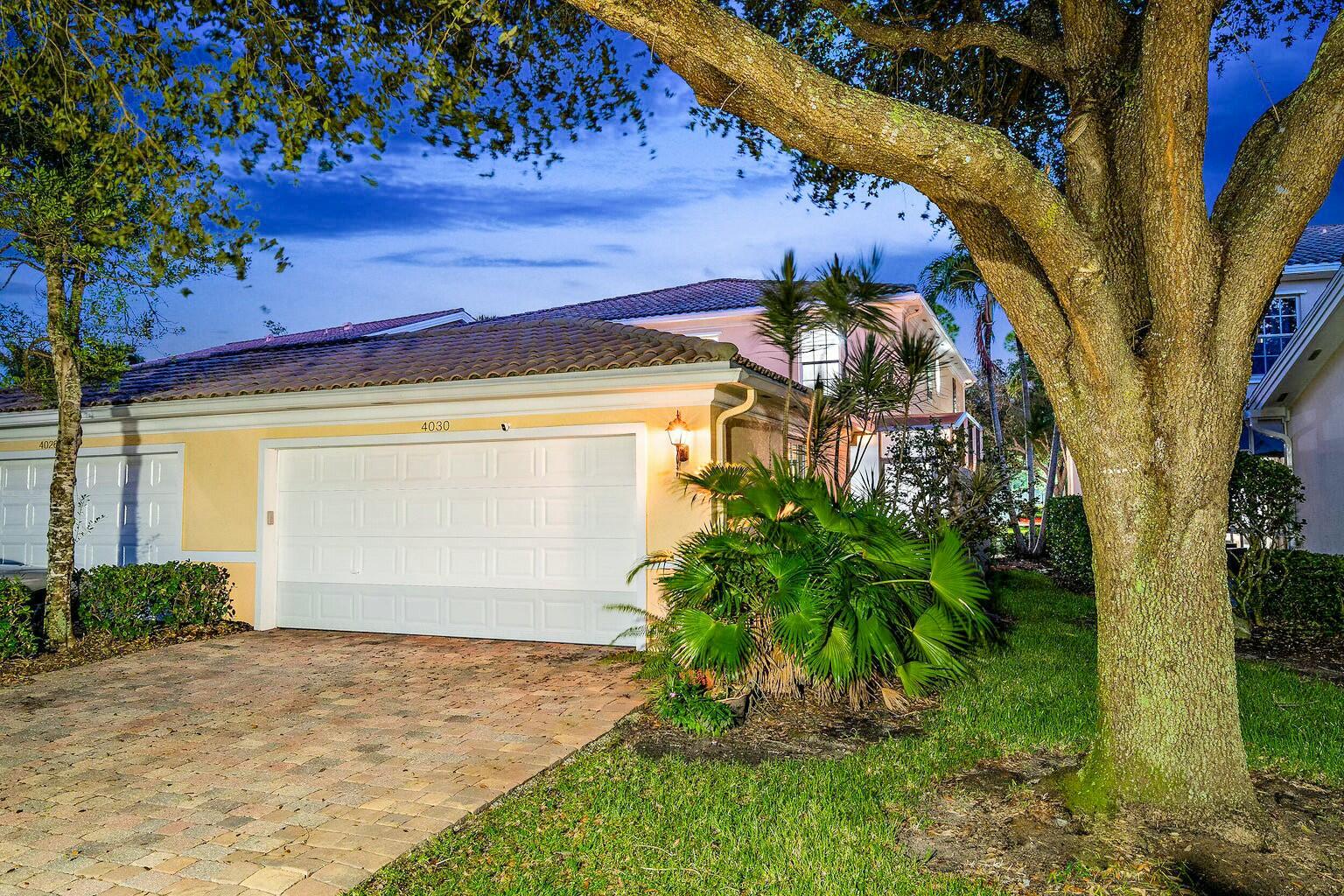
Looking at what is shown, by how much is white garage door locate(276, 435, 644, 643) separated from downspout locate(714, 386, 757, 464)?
3.39ft

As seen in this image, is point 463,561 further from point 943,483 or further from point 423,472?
point 943,483

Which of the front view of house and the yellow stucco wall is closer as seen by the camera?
the front view of house

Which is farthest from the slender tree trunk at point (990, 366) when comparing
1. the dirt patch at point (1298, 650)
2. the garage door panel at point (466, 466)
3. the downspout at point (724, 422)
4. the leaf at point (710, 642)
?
the leaf at point (710, 642)

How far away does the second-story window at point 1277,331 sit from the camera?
18.1 metres

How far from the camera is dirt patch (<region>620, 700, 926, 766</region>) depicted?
214 inches

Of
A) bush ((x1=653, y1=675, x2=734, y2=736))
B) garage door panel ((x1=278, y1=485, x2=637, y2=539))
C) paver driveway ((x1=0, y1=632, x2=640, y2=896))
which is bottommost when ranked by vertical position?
paver driveway ((x1=0, y1=632, x2=640, y2=896))

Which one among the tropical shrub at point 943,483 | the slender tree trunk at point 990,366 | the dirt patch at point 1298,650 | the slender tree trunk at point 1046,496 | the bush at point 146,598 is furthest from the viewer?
the slender tree trunk at point 1046,496

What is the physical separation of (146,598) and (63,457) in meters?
1.81

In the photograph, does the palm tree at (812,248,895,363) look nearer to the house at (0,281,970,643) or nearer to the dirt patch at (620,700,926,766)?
Answer: the house at (0,281,970,643)

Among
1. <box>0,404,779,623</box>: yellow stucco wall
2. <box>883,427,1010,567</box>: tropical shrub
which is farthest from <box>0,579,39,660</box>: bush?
<box>883,427,1010,567</box>: tropical shrub

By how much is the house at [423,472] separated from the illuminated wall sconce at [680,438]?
0.09ft

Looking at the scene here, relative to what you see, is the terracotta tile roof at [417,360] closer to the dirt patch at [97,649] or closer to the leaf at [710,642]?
the dirt patch at [97,649]

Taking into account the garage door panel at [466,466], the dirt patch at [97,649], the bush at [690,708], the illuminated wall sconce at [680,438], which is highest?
the illuminated wall sconce at [680,438]

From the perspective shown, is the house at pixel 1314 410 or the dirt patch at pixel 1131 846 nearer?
the dirt patch at pixel 1131 846
